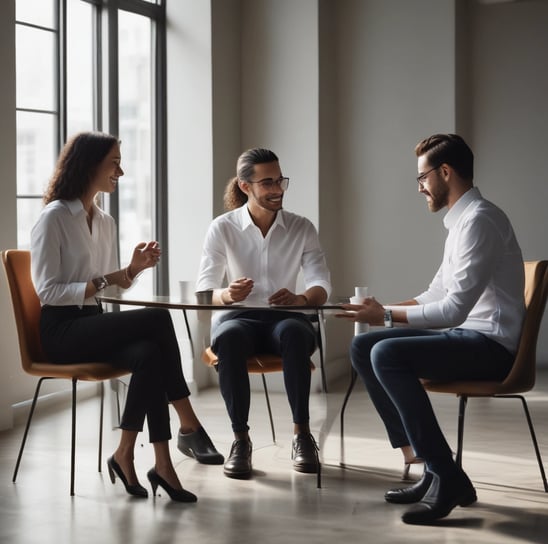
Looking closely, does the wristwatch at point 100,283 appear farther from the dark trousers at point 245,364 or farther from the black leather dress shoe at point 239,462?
the black leather dress shoe at point 239,462

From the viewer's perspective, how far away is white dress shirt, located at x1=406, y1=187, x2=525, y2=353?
2928 mm

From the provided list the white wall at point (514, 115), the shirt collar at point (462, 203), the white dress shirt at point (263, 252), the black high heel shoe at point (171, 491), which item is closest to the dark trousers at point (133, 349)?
the black high heel shoe at point (171, 491)

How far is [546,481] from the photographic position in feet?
10.8

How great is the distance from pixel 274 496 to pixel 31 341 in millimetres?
1042

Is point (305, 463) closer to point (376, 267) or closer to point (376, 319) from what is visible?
point (376, 319)

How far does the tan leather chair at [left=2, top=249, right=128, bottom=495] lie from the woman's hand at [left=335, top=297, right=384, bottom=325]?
84 cm

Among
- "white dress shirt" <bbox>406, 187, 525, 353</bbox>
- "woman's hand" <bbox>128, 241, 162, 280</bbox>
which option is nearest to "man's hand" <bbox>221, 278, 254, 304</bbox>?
"woman's hand" <bbox>128, 241, 162, 280</bbox>

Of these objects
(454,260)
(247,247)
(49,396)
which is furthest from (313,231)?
(49,396)

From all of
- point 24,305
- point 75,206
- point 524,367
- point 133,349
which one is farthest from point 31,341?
point 524,367

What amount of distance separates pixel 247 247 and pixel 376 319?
100 cm

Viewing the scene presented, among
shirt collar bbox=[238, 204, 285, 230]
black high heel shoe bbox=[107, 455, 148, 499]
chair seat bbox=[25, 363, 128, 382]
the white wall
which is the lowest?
black high heel shoe bbox=[107, 455, 148, 499]

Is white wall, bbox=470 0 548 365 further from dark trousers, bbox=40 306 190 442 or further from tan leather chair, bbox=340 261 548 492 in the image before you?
dark trousers, bbox=40 306 190 442

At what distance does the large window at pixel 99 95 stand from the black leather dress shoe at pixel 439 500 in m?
2.59

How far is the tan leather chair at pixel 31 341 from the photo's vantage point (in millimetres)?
3219
